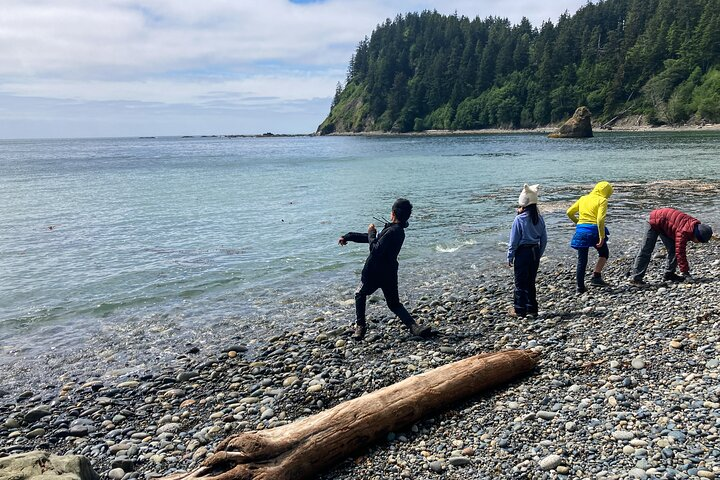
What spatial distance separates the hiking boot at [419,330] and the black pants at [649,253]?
19.0 ft

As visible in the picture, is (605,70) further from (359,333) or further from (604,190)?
(359,333)

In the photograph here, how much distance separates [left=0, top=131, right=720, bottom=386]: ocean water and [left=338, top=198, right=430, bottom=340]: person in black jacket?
2575 millimetres

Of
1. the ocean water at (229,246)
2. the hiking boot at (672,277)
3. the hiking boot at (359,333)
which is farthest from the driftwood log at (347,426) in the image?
the hiking boot at (672,277)

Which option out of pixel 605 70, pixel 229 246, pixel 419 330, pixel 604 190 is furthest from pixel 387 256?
pixel 605 70

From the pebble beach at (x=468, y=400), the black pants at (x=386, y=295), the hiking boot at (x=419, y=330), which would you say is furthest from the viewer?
the hiking boot at (x=419, y=330)

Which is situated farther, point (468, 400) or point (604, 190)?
point (604, 190)

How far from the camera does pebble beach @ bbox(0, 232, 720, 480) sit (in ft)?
18.7

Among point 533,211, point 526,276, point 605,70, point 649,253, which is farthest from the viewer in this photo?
point 605,70

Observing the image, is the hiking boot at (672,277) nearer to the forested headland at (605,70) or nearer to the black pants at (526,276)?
the black pants at (526,276)

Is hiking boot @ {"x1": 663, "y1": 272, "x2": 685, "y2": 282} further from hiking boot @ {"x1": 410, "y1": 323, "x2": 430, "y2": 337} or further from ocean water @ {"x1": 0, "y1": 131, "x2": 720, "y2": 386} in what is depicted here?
hiking boot @ {"x1": 410, "y1": 323, "x2": 430, "y2": 337}

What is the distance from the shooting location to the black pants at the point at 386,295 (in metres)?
9.84

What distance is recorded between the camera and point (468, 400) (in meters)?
7.17

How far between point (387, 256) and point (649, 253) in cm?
688

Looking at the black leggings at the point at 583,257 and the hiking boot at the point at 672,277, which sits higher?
the black leggings at the point at 583,257
